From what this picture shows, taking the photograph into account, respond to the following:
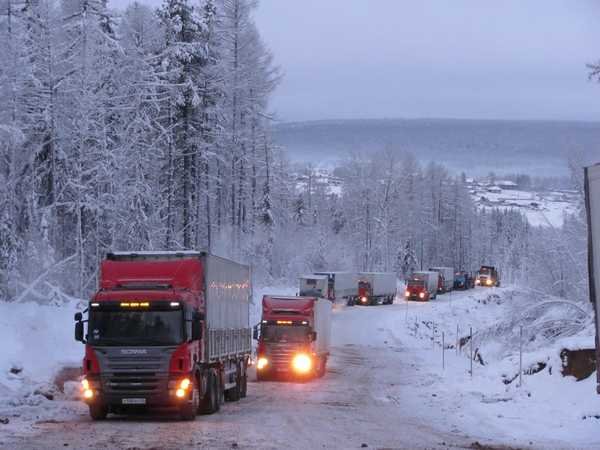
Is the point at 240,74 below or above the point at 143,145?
above

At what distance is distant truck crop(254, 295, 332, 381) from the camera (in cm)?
3478

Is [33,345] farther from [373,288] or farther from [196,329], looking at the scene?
[373,288]

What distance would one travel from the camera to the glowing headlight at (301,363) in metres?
34.7

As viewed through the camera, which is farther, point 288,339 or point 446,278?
point 446,278

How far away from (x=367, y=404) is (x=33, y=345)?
10.0 meters

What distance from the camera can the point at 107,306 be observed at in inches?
813

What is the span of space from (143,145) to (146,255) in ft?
94.9

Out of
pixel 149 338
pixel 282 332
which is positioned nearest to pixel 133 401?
pixel 149 338

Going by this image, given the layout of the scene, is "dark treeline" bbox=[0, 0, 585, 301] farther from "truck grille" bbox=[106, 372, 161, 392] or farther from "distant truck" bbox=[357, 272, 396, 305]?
"truck grille" bbox=[106, 372, 161, 392]

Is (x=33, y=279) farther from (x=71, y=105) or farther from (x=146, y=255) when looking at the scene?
(x=146, y=255)

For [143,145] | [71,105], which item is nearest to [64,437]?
[71,105]

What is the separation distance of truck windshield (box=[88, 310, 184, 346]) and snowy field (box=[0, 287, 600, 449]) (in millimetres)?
1707

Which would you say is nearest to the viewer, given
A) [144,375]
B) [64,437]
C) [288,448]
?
[288,448]

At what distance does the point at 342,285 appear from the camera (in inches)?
3342
